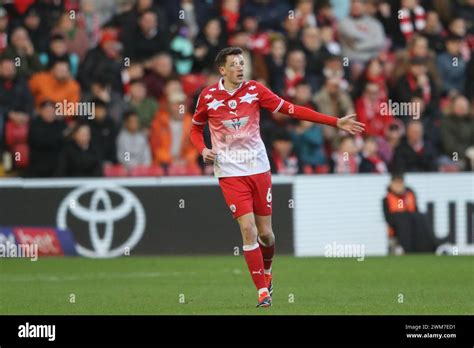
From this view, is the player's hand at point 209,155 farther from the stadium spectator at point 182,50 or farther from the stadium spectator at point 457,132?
the stadium spectator at point 457,132

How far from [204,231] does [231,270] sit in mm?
2773

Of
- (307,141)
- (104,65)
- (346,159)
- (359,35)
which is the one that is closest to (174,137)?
(104,65)

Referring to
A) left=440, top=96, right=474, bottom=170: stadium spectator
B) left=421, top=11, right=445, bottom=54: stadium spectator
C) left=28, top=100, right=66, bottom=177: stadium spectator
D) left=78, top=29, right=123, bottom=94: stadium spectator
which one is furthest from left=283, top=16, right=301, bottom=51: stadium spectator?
left=28, top=100, right=66, bottom=177: stadium spectator

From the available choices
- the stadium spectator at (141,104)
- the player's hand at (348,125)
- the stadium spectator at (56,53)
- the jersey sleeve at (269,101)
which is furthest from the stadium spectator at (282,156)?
the player's hand at (348,125)

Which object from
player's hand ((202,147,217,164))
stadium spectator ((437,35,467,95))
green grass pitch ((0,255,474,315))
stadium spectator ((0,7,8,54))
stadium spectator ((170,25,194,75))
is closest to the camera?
player's hand ((202,147,217,164))

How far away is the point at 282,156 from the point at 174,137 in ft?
5.98

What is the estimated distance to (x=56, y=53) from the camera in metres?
23.0

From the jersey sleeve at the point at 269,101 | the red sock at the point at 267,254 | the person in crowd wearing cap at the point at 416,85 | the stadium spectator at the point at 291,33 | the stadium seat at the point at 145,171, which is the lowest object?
the red sock at the point at 267,254

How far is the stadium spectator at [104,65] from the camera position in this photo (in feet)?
75.8

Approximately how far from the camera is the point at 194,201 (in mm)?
21969

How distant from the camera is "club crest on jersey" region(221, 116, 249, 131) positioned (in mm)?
13922

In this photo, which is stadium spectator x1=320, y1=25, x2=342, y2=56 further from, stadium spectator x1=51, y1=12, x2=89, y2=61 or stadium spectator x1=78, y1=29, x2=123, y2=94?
stadium spectator x1=51, y1=12, x2=89, y2=61

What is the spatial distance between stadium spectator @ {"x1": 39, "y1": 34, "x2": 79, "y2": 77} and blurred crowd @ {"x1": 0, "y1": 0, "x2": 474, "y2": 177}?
0.02 m

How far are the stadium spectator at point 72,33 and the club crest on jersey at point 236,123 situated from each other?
33.5ft
